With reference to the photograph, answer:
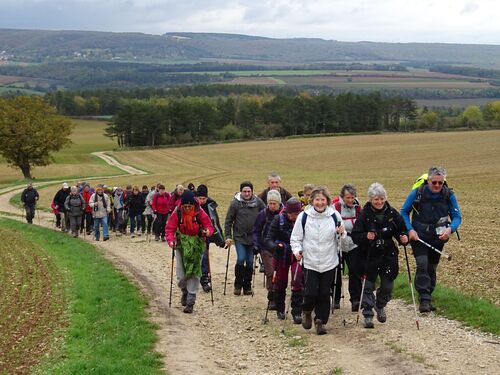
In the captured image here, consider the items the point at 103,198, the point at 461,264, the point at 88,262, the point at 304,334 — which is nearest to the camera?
the point at 304,334

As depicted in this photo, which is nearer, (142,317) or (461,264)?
(142,317)

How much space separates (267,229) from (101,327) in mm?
Answer: 3371

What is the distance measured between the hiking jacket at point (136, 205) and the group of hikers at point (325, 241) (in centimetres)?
1122

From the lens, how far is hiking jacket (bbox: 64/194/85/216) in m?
24.4

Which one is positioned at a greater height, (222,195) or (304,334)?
(304,334)

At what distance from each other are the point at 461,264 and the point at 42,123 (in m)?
55.6

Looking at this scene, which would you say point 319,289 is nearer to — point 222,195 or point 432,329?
point 432,329

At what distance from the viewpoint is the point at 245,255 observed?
13898mm

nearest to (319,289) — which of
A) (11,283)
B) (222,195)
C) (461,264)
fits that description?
(461,264)

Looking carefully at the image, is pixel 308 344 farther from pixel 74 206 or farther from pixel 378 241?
pixel 74 206

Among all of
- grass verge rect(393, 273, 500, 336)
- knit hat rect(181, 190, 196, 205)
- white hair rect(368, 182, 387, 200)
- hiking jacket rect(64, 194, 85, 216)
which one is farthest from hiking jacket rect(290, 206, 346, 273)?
hiking jacket rect(64, 194, 85, 216)

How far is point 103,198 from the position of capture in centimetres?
2389

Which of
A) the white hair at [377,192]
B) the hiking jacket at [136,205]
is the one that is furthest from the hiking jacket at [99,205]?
the white hair at [377,192]

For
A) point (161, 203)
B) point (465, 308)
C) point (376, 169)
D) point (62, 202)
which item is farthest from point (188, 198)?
point (376, 169)
